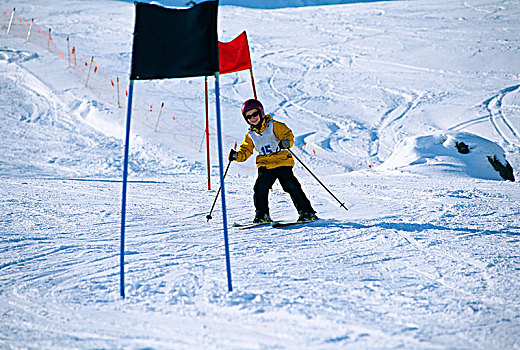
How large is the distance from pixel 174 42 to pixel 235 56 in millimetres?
4977

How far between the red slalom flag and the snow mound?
4591 millimetres

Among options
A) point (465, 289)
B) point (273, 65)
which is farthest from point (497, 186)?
point (273, 65)

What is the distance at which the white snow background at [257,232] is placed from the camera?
270 centimetres

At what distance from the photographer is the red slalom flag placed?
7926mm

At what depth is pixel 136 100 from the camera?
18.2 meters

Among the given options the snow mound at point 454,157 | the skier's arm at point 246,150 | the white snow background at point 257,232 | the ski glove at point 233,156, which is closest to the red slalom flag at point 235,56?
the white snow background at point 257,232

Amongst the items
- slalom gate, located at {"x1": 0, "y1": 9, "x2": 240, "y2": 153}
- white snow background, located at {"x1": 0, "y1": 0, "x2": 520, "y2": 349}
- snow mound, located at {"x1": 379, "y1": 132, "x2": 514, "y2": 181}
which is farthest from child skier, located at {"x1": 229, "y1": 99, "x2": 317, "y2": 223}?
slalom gate, located at {"x1": 0, "y1": 9, "x2": 240, "y2": 153}

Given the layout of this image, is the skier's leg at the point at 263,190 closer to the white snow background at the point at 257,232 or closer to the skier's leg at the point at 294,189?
the skier's leg at the point at 294,189

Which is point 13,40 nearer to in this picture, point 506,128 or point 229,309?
point 506,128

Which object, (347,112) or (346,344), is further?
(347,112)

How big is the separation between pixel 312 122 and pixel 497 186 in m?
11.0

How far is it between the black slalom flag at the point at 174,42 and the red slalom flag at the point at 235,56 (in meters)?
4.75

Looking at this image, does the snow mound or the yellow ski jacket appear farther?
the snow mound

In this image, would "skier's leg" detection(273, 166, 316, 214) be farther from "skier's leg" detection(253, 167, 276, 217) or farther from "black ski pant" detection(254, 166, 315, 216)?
"skier's leg" detection(253, 167, 276, 217)
